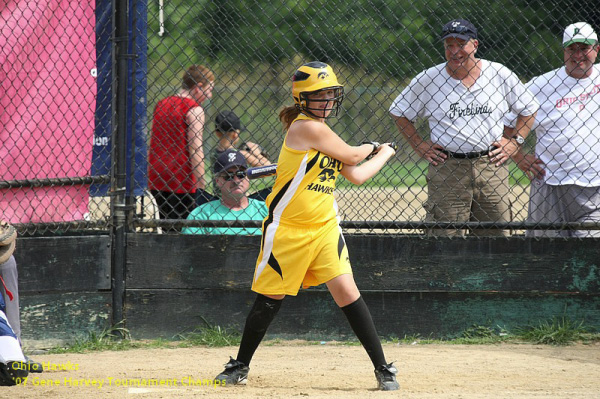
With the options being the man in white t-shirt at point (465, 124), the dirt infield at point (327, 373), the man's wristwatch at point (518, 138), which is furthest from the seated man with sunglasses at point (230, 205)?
the man's wristwatch at point (518, 138)

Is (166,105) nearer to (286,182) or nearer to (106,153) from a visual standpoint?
(106,153)

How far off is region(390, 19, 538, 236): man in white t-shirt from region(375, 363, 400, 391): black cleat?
168 centimetres

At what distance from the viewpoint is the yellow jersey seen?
428 cm

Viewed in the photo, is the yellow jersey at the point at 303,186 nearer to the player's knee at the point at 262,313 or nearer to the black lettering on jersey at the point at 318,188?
the black lettering on jersey at the point at 318,188

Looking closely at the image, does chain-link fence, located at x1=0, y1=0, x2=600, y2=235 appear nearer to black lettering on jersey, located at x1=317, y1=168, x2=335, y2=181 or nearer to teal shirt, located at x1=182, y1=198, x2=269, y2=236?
teal shirt, located at x1=182, y1=198, x2=269, y2=236

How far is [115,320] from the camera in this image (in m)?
5.55

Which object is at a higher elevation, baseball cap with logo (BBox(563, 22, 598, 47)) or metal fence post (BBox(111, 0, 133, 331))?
baseball cap with logo (BBox(563, 22, 598, 47))

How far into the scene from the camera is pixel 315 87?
13.9 feet

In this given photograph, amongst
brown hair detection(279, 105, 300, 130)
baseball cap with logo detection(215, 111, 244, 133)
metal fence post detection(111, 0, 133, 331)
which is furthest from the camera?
baseball cap with logo detection(215, 111, 244, 133)

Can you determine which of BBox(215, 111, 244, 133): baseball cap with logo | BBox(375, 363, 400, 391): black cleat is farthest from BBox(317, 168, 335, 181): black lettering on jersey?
BBox(215, 111, 244, 133): baseball cap with logo

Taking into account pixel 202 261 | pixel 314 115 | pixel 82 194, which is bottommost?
pixel 202 261

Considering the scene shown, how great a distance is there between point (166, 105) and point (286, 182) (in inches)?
97.1

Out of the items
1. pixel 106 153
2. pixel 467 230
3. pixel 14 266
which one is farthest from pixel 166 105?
pixel 467 230

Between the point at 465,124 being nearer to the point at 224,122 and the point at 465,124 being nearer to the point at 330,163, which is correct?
the point at 330,163
